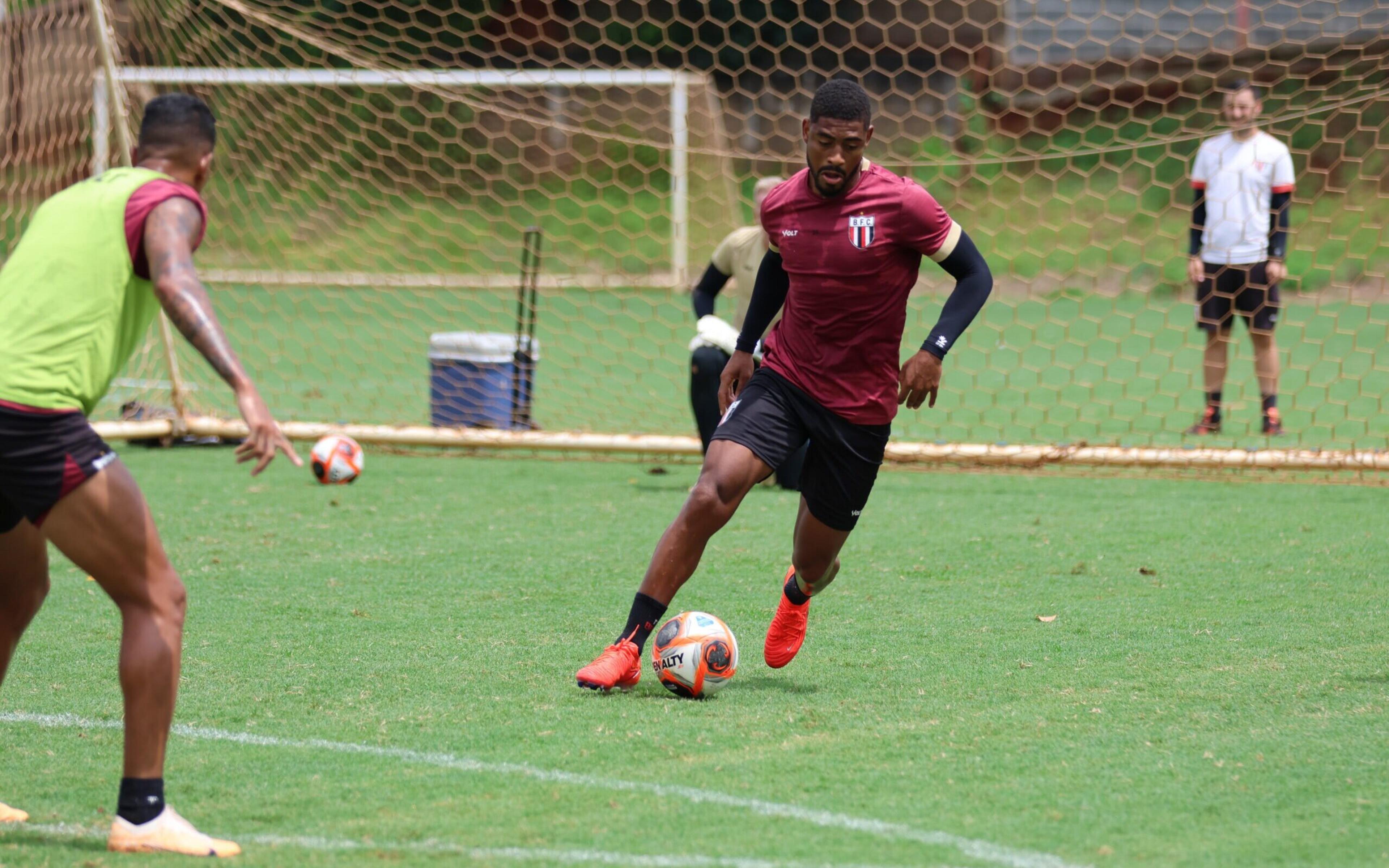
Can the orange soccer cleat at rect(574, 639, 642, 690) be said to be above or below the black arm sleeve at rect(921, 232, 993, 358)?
below

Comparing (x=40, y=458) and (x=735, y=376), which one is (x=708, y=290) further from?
(x=40, y=458)

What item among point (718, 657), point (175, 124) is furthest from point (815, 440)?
point (175, 124)

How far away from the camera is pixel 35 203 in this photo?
10977 mm

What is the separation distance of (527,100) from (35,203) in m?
11.3

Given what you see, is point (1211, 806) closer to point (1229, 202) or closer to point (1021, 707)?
point (1021, 707)

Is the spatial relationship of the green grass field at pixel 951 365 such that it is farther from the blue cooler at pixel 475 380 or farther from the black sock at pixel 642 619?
the black sock at pixel 642 619

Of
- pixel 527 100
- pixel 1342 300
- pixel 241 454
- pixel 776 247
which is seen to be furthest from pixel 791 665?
pixel 527 100

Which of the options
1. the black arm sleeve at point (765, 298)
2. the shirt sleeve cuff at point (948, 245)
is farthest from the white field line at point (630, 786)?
the shirt sleeve cuff at point (948, 245)

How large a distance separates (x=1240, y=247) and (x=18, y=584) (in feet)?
29.1

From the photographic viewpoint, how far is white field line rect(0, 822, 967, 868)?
339cm

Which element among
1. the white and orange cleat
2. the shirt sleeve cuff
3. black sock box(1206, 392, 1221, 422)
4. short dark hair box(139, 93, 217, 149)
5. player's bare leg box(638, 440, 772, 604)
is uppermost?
short dark hair box(139, 93, 217, 149)

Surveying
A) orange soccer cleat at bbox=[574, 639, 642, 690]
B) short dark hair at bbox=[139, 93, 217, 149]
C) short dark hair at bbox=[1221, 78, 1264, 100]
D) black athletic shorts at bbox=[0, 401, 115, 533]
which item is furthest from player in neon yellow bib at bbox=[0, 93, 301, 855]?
short dark hair at bbox=[1221, 78, 1264, 100]

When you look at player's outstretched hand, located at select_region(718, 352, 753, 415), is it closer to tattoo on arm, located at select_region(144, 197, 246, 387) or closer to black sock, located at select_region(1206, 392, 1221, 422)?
tattoo on arm, located at select_region(144, 197, 246, 387)

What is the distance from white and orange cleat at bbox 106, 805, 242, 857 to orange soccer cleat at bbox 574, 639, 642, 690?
153cm
